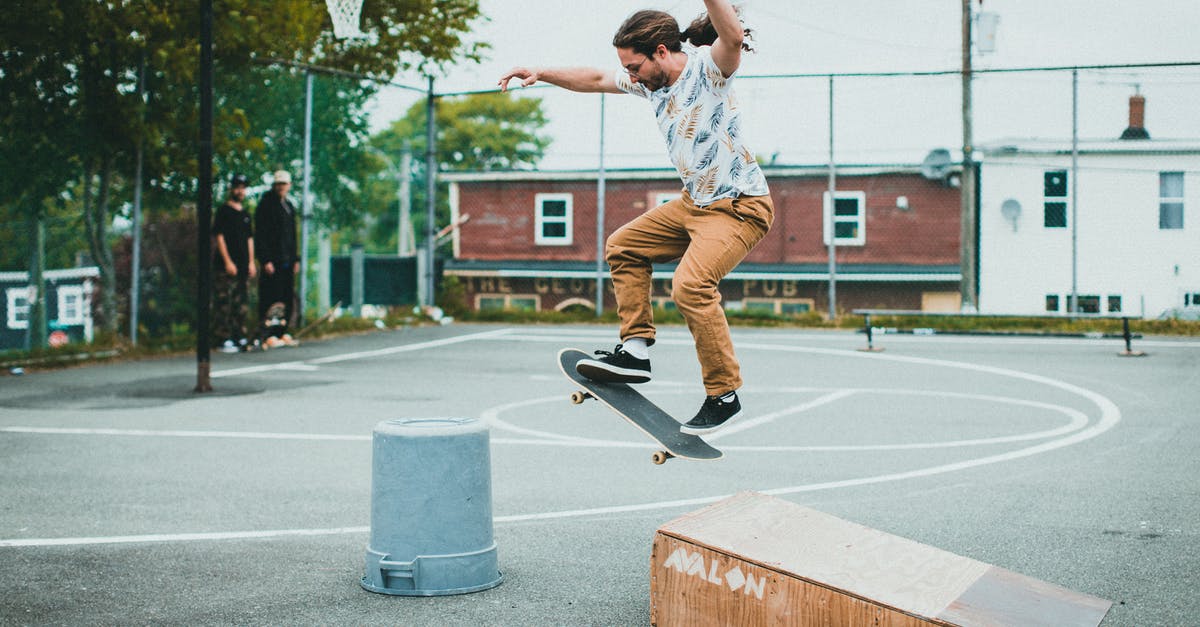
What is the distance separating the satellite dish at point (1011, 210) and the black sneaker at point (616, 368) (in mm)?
16868

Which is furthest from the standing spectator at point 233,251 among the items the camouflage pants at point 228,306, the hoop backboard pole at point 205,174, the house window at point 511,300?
the house window at point 511,300

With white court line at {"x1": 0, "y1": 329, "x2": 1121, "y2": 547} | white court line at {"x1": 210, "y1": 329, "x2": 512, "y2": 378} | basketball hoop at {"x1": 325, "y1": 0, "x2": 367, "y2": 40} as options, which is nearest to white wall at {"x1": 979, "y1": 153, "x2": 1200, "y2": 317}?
white court line at {"x1": 0, "y1": 329, "x2": 1121, "y2": 547}

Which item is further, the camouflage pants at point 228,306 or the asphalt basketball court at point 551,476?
the camouflage pants at point 228,306

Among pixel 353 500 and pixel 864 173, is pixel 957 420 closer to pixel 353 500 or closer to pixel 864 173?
pixel 353 500

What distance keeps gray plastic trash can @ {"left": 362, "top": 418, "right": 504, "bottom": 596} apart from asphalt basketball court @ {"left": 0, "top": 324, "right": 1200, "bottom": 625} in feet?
0.44

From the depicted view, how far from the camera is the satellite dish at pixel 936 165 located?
2647 cm

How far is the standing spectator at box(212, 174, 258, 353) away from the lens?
50.3 feet

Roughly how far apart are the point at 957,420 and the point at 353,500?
19.9 ft

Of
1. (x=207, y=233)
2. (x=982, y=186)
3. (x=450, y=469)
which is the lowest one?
(x=450, y=469)

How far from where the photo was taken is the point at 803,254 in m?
30.1

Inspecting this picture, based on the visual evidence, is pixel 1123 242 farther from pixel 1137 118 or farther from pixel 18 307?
pixel 18 307

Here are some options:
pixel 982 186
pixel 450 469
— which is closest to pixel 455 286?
pixel 982 186

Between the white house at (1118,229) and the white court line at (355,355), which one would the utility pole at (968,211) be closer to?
the white house at (1118,229)

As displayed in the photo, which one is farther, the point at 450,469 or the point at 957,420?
the point at 957,420
